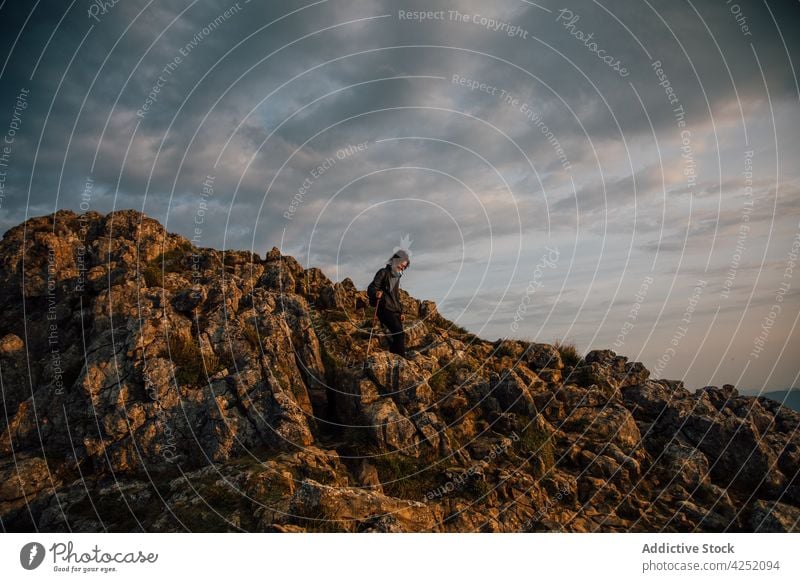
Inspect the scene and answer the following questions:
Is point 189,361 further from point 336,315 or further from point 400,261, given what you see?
point 400,261

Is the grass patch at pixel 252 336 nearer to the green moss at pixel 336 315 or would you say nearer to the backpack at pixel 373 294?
the green moss at pixel 336 315

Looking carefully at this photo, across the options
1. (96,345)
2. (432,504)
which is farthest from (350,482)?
(96,345)

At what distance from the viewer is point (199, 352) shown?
16.5 m

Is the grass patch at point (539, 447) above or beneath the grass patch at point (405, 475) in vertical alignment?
above

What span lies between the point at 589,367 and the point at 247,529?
17.3 m

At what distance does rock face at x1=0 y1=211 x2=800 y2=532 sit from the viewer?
39.6 feet

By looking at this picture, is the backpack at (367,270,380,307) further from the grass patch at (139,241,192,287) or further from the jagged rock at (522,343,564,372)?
the grass patch at (139,241,192,287)

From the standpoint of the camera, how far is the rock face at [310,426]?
12062 millimetres
